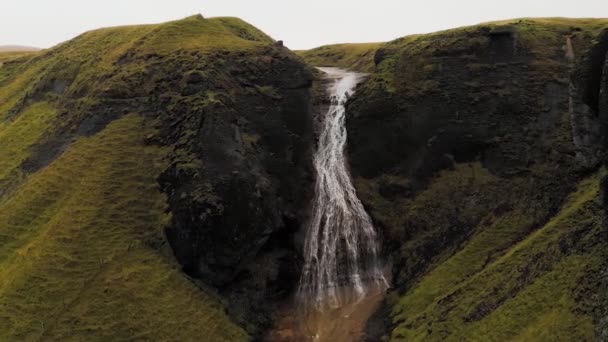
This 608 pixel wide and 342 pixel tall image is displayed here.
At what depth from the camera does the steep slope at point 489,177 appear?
29797mm

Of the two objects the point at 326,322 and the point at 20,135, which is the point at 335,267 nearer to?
the point at 326,322

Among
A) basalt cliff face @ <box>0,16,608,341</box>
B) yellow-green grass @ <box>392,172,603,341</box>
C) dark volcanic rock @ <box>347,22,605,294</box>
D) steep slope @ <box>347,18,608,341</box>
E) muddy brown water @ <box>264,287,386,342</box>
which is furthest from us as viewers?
dark volcanic rock @ <box>347,22,605,294</box>

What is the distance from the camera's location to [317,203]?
46.8 m

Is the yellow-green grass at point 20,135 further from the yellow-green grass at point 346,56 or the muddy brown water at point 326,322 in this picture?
the yellow-green grass at point 346,56

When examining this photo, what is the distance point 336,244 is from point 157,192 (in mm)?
14595

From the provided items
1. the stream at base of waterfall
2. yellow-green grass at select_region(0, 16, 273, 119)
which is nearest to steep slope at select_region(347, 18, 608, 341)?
the stream at base of waterfall

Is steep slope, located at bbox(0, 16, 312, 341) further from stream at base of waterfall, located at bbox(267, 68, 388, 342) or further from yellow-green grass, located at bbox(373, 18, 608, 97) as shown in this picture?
yellow-green grass, located at bbox(373, 18, 608, 97)

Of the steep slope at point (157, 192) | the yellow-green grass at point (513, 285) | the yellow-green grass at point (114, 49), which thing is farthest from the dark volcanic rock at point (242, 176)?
the yellow-green grass at point (513, 285)

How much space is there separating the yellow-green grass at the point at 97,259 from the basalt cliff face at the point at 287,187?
0.48 feet

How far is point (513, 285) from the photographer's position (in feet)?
103

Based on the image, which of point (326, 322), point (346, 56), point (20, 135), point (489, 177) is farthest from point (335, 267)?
point (346, 56)

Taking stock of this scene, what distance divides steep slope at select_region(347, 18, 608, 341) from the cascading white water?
4.82ft

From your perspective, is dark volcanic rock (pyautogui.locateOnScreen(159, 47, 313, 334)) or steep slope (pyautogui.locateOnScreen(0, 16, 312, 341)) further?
dark volcanic rock (pyautogui.locateOnScreen(159, 47, 313, 334))

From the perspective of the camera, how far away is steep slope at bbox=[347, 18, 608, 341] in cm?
2980
